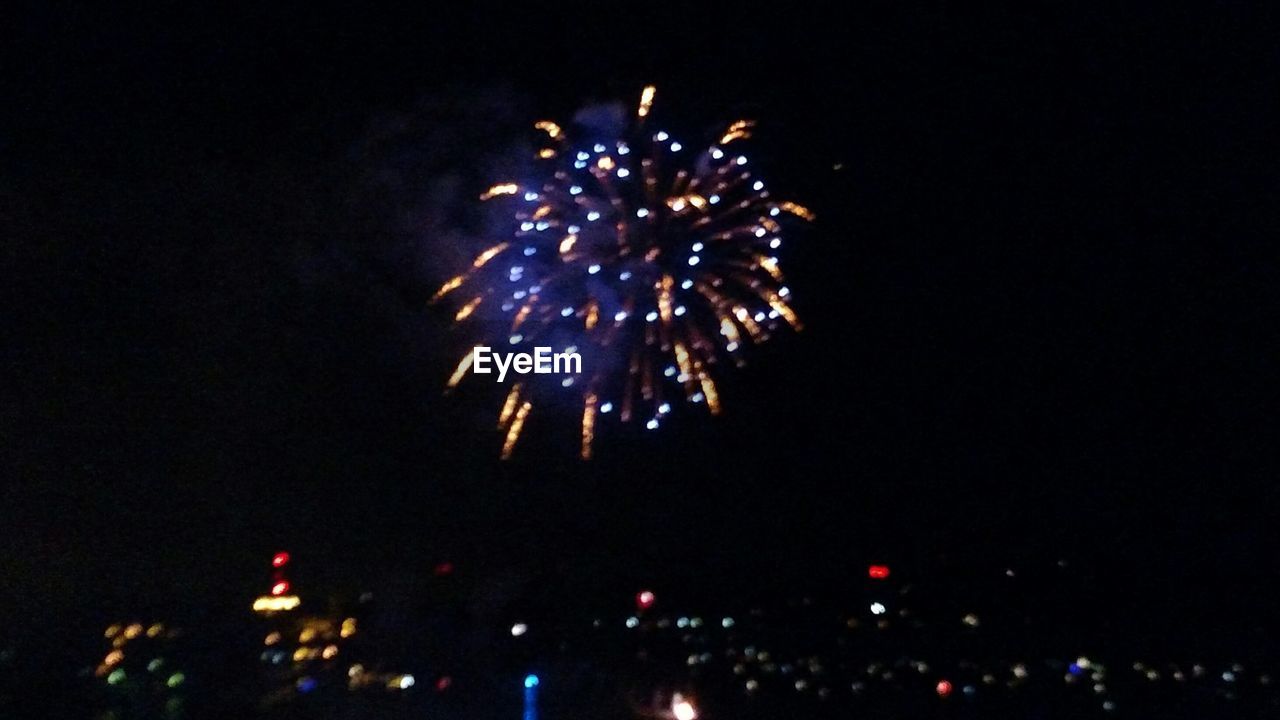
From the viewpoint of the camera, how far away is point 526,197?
8.34 meters

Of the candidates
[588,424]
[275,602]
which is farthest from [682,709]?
[275,602]

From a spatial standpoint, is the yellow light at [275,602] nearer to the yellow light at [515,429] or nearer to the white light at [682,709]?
the yellow light at [515,429]

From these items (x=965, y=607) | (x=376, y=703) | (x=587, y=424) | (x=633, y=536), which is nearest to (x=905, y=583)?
(x=965, y=607)

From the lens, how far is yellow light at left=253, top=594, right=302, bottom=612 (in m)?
8.01

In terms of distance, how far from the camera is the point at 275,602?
809cm

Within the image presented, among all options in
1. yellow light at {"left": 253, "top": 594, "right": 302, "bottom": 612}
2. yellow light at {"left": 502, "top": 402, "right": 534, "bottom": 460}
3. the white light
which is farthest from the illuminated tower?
the white light

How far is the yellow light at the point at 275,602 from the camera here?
315 inches

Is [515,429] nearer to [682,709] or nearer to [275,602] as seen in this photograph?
[275,602]

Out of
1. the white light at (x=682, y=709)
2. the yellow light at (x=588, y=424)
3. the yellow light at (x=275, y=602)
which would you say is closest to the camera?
the white light at (x=682, y=709)

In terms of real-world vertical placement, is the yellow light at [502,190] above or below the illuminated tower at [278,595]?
above

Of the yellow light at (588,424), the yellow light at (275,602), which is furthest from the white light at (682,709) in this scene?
the yellow light at (275,602)

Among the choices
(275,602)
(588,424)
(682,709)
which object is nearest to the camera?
(682,709)

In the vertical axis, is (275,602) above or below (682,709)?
above

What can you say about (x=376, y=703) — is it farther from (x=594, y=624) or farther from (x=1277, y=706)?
(x=1277, y=706)
